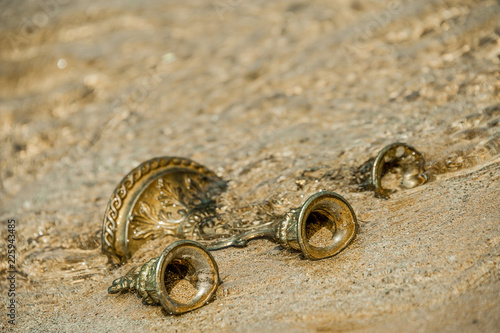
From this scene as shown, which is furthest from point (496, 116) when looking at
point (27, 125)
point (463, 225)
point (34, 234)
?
point (27, 125)

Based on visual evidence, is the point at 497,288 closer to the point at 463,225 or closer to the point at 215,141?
the point at 463,225

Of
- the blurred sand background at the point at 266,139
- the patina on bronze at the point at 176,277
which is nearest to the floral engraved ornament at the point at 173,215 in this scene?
the blurred sand background at the point at 266,139

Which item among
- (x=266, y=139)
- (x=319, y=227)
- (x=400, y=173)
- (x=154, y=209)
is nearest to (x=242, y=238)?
(x=319, y=227)

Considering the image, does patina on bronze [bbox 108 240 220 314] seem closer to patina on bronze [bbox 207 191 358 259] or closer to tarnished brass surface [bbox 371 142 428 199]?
patina on bronze [bbox 207 191 358 259]

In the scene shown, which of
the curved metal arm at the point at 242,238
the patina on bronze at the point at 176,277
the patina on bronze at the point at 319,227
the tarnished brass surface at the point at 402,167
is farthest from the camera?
the tarnished brass surface at the point at 402,167

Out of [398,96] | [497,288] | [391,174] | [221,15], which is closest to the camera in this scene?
[497,288]

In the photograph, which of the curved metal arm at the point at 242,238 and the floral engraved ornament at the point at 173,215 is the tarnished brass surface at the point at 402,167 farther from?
the floral engraved ornament at the point at 173,215
